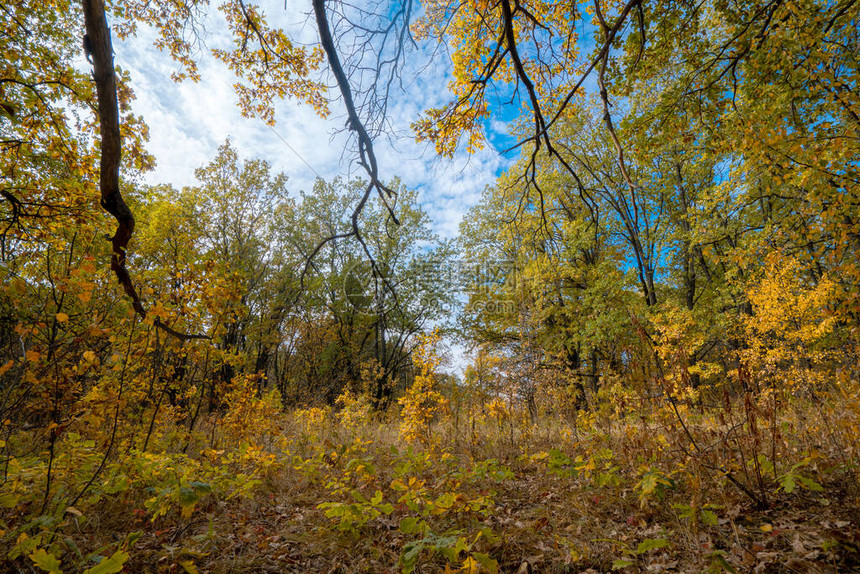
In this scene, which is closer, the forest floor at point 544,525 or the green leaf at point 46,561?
the green leaf at point 46,561

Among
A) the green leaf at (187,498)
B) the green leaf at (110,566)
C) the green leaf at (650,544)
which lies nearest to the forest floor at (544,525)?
the green leaf at (650,544)

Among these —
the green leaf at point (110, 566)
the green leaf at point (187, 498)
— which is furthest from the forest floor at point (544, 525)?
the green leaf at point (110, 566)

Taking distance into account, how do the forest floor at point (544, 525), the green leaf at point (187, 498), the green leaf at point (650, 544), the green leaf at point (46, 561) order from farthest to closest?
the green leaf at point (187, 498), the forest floor at point (544, 525), the green leaf at point (650, 544), the green leaf at point (46, 561)

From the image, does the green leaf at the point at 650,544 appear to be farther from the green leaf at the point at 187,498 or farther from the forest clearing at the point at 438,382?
the green leaf at the point at 187,498

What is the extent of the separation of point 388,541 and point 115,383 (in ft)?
14.6

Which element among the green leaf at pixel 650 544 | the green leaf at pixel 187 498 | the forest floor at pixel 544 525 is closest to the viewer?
the green leaf at pixel 650 544

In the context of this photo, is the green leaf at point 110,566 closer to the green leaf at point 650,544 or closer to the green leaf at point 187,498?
the green leaf at point 187,498

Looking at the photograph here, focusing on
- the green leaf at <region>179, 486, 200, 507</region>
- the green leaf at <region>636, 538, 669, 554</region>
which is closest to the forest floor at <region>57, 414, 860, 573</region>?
the green leaf at <region>636, 538, 669, 554</region>

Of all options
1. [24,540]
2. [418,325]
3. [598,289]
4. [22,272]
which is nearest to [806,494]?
[24,540]

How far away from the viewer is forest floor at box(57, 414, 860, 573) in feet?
6.64

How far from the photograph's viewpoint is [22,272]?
5.36 metres

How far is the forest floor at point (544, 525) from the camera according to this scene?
2023 millimetres

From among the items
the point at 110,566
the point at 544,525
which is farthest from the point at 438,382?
the point at 110,566

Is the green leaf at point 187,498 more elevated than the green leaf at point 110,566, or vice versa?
the green leaf at point 187,498
